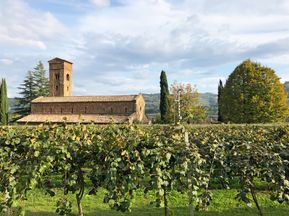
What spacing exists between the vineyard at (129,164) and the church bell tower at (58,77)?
58.3 meters

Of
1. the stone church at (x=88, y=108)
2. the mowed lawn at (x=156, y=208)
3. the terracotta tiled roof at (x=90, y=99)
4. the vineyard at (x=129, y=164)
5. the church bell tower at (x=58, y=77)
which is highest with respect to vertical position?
the church bell tower at (x=58, y=77)

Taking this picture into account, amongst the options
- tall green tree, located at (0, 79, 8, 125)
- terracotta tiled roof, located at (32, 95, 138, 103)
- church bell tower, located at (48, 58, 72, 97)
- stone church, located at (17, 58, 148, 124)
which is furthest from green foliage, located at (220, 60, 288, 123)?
church bell tower, located at (48, 58, 72, 97)

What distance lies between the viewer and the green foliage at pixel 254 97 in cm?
3262

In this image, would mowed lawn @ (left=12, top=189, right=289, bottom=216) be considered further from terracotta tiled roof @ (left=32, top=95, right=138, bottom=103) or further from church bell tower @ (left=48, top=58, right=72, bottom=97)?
church bell tower @ (left=48, top=58, right=72, bottom=97)

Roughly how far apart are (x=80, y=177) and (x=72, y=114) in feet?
153

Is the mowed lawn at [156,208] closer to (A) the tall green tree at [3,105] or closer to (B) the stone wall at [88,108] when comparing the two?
(B) the stone wall at [88,108]

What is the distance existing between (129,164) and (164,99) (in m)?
40.4

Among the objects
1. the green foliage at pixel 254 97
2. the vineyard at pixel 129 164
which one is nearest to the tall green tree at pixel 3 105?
the green foliage at pixel 254 97

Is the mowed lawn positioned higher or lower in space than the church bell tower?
lower

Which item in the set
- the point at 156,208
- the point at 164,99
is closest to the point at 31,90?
the point at 164,99

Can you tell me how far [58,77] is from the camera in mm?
62000

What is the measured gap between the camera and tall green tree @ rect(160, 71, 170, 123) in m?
43.6

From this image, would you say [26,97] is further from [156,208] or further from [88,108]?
[156,208]

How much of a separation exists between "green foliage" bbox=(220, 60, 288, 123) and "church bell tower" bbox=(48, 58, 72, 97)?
36.3 m
